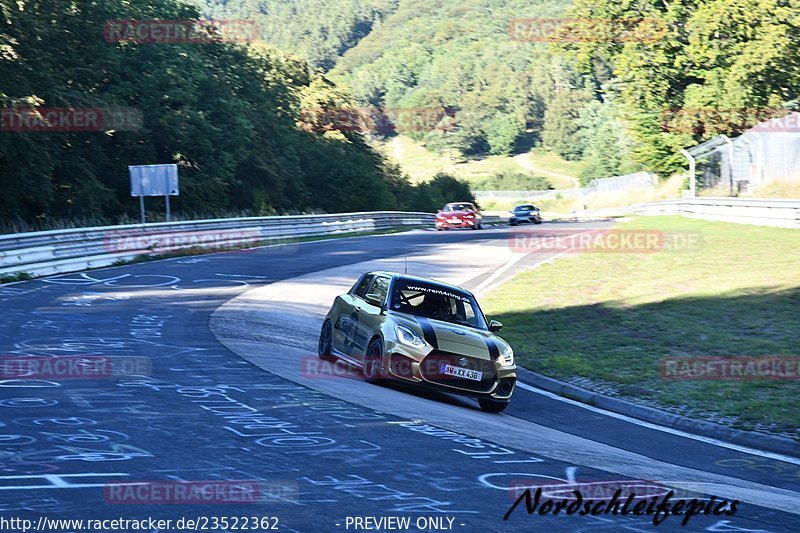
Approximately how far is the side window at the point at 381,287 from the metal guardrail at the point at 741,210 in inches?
922

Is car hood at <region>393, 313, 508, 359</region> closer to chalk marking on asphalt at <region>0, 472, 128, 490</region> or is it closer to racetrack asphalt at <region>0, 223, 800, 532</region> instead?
racetrack asphalt at <region>0, 223, 800, 532</region>

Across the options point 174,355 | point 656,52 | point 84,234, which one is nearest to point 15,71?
point 84,234

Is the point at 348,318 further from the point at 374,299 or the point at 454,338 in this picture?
the point at 454,338

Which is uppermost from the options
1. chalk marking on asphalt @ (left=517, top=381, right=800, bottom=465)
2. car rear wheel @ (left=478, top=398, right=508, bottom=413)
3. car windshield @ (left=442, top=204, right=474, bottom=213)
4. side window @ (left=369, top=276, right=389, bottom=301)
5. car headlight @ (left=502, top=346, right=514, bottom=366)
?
car windshield @ (left=442, top=204, right=474, bottom=213)

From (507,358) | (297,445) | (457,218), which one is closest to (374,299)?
(507,358)

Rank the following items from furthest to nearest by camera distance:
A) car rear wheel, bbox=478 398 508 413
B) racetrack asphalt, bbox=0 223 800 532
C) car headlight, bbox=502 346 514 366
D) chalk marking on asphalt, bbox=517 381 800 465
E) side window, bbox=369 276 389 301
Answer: side window, bbox=369 276 389 301
car headlight, bbox=502 346 514 366
car rear wheel, bbox=478 398 508 413
chalk marking on asphalt, bbox=517 381 800 465
racetrack asphalt, bbox=0 223 800 532

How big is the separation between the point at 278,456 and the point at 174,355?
18.9 ft

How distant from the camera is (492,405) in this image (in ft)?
40.0

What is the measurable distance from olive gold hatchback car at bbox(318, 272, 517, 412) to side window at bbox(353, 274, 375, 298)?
0.03m

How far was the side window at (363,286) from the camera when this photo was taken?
14.3 meters

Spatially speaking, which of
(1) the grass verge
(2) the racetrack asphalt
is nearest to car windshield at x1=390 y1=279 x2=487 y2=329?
(2) the racetrack asphalt

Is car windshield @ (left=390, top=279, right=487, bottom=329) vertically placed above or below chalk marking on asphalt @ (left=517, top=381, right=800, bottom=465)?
above

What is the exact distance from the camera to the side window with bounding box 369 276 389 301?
1355cm

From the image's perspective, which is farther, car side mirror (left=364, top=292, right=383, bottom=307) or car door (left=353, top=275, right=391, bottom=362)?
car side mirror (left=364, top=292, right=383, bottom=307)
